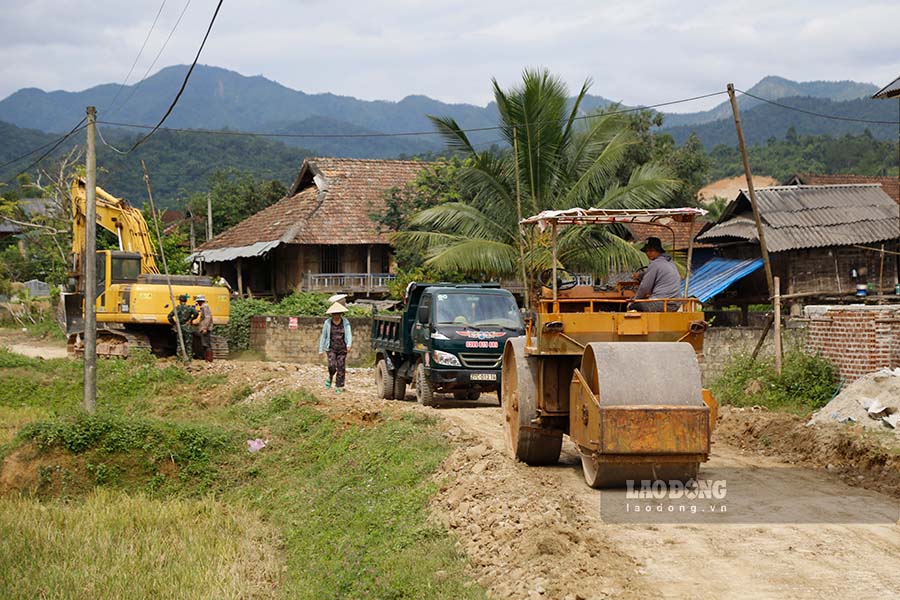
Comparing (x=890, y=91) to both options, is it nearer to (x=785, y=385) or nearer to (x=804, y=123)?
(x=785, y=385)

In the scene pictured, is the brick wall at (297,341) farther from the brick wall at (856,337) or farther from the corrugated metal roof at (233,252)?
the brick wall at (856,337)

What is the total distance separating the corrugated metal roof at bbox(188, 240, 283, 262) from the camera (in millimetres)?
37469

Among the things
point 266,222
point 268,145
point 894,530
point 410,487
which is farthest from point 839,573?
point 268,145

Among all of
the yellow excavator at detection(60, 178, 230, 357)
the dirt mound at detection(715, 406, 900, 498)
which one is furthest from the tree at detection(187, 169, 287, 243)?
the dirt mound at detection(715, 406, 900, 498)

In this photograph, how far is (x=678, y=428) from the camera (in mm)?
9164

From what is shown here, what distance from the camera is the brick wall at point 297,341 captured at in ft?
104

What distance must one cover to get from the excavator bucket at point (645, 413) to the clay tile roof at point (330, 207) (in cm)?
2869

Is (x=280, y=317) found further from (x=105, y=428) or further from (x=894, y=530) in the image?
(x=894, y=530)

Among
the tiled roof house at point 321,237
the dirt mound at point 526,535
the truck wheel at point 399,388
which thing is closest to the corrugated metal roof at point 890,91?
the truck wheel at point 399,388

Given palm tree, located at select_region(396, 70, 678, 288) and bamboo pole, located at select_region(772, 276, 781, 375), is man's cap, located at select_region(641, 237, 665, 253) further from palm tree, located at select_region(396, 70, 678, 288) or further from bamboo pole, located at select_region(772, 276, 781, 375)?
palm tree, located at select_region(396, 70, 678, 288)

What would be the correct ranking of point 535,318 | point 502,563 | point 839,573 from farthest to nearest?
point 535,318, point 502,563, point 839,573

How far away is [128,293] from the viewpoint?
88.2 ft

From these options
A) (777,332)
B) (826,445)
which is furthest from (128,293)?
(826,445)

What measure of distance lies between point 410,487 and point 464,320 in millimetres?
6791
